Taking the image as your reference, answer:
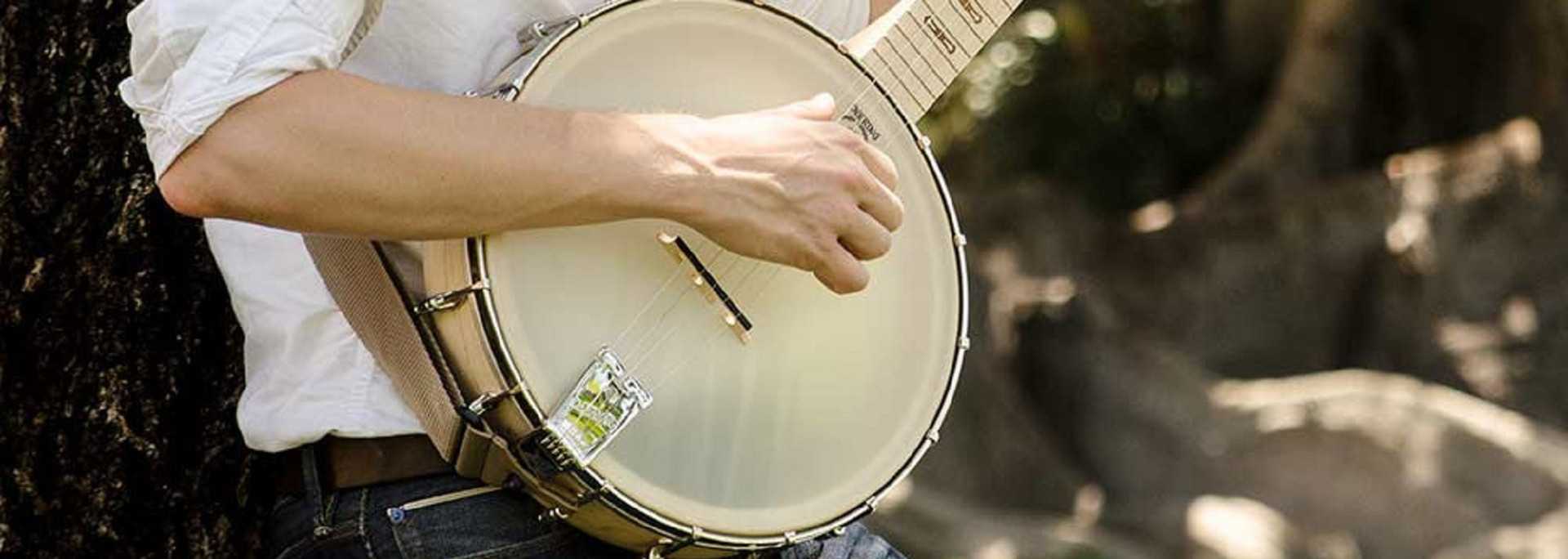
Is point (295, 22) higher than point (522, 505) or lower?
higher

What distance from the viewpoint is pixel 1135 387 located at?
6.23 meters

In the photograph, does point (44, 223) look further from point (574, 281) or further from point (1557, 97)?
point (1557, 97)

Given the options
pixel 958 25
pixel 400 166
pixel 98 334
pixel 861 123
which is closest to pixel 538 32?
pixel 400 166

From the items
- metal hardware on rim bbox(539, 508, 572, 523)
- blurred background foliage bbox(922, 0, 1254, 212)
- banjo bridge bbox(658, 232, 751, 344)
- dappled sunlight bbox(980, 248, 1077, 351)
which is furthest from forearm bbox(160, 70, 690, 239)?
blurred background foliage bbox(922, 0, 1254, 212)

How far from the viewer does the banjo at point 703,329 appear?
4.86 feet

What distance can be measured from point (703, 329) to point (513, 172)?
0.23 metres

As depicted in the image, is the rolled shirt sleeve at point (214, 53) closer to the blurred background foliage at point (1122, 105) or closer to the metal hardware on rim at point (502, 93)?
the metal hardware on rim at point (502, 93)

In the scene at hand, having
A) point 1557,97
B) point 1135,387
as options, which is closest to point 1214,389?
point 1135,387

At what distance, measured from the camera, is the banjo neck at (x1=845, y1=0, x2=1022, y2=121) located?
1.75 m

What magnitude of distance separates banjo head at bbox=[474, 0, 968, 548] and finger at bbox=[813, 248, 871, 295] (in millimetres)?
77

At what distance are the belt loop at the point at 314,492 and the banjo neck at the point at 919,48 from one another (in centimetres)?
54

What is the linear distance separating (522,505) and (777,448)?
198 millimetres

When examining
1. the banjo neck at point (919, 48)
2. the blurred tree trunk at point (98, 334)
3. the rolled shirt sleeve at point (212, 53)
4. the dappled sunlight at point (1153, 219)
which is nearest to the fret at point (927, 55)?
the banjo neck at point (919, 48)

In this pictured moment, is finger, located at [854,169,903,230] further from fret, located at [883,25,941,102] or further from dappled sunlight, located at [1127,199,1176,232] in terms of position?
dappled sunlight, located at [1127,199,1176,232]
